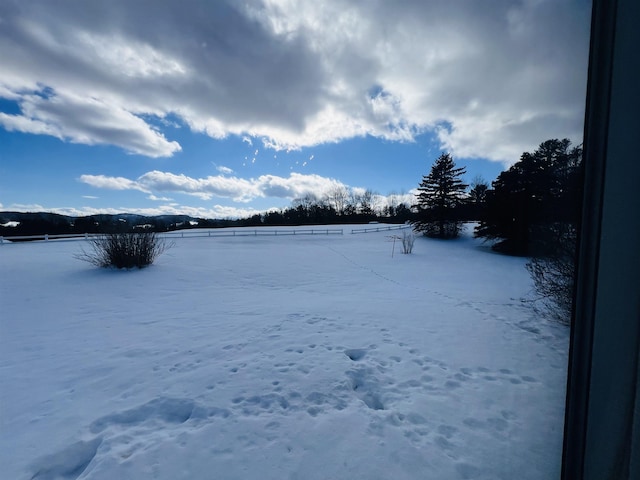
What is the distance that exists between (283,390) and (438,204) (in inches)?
946

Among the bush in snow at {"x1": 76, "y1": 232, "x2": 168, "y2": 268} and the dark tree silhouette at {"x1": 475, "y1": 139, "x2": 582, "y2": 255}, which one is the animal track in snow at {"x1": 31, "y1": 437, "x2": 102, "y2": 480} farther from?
the bush in snow at {"x1": 76, "y1": 232, "x2": 168, "y2": 268}

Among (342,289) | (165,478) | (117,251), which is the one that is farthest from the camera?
(117,251)

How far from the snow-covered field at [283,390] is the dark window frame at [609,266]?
15 centimetres

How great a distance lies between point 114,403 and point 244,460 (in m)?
1.52

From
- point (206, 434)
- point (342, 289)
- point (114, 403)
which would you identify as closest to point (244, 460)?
point (206, 434)

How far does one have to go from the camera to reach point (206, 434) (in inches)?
79.7

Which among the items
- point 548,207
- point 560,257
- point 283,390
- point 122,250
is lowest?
point 283,390

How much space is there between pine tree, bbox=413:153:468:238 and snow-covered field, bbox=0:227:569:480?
18.2 metres

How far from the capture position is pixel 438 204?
922 inches

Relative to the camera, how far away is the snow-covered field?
1.74 m

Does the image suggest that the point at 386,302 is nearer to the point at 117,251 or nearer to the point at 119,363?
the point at 119,363

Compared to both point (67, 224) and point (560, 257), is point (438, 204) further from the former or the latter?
point (67, 224)

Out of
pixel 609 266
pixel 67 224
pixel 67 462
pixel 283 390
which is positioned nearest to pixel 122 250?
pixel 67 462

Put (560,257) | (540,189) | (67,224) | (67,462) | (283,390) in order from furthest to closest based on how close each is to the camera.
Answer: (67,224) → (283,390) → (67,462) → (540,189) → (560,257)
